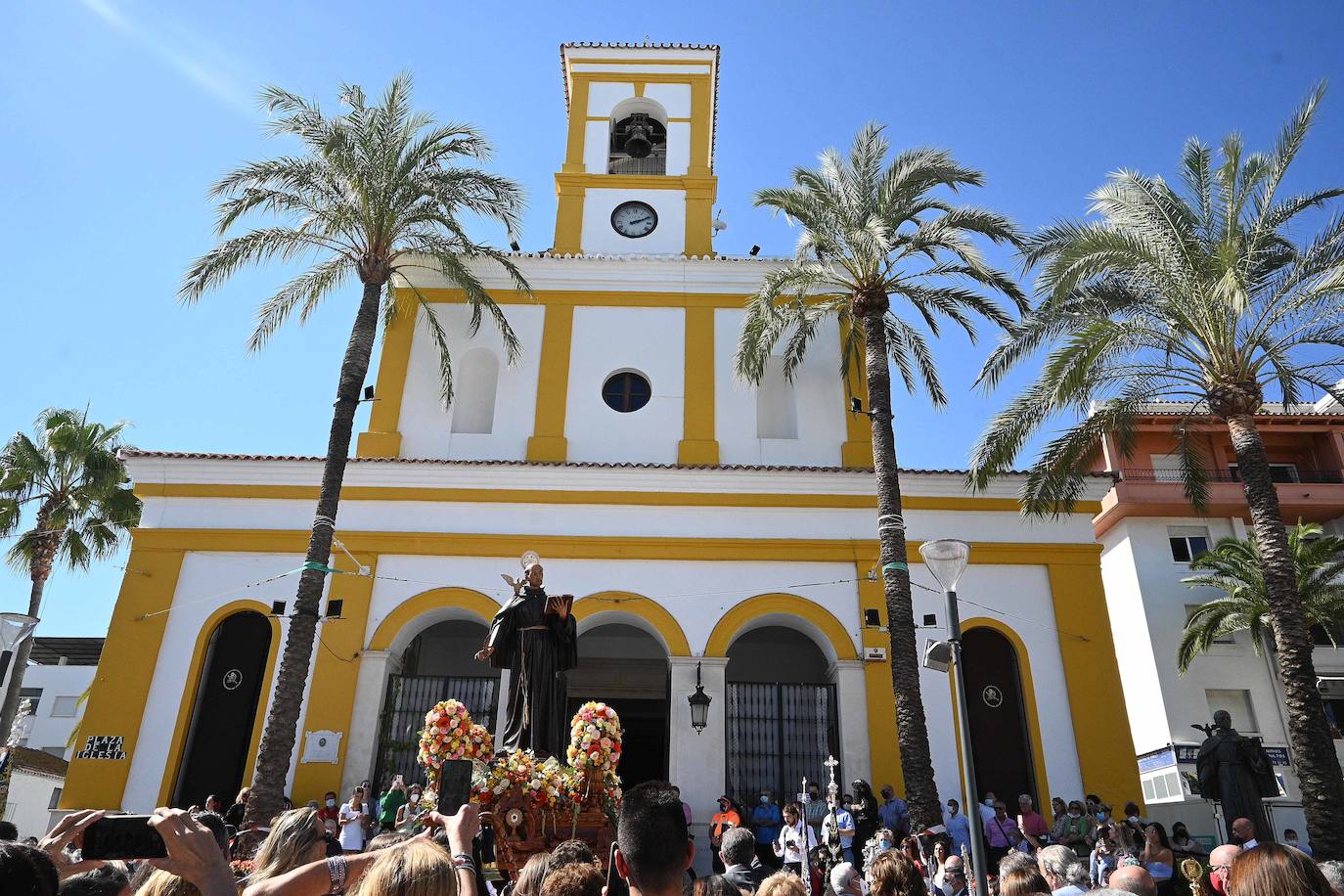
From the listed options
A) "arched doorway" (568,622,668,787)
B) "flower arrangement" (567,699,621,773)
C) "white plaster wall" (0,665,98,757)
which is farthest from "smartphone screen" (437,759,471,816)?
"white plaster wall" (0,665,98,757)

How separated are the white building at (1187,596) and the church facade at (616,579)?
11200 mm

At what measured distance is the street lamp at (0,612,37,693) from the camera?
11031 mm

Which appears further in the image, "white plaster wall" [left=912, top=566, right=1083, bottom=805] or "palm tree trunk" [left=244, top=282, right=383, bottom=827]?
"white plaster wall" [left=912, top=566, right=1083, bottom=805]

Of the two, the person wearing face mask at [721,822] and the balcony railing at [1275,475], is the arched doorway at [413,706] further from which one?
the balcony railing at [1275,475]

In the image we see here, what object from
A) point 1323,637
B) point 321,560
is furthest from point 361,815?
point 1323,637

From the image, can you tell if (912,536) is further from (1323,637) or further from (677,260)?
(1323,637)

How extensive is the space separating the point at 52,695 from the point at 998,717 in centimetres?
3888

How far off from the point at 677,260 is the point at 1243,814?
45.2 ft

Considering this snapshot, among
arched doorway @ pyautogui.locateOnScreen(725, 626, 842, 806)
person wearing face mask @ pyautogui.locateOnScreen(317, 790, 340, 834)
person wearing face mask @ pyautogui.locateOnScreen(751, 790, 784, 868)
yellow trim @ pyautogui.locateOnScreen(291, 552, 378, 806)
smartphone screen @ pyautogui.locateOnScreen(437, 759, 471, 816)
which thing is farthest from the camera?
arched doorway @ pyautogui.locateOnScreen(725, 626, 842, 806)

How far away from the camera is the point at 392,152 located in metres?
15.7

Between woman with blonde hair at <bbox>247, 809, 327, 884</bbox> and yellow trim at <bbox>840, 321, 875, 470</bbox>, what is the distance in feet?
50.8

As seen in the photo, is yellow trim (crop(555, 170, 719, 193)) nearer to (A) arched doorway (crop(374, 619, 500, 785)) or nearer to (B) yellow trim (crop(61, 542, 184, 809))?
(A) arched doorway (crop(374, 619, 500, 785))

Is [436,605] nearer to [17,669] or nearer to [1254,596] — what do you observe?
[17,669]

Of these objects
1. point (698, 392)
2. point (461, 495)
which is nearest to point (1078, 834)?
point (698, 392)
